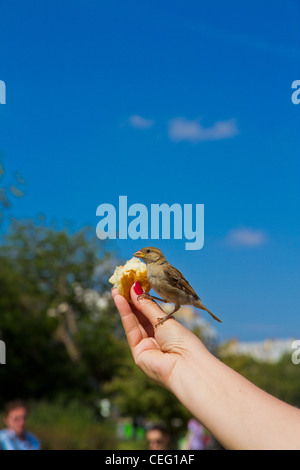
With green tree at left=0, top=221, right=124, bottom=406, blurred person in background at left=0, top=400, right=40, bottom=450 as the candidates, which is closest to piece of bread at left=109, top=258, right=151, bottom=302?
blurred person in background at left=0, top=400, right=40, bottom=450

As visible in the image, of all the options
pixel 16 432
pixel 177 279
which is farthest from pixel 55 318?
pixel 177 279

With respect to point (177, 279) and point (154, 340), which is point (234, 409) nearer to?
point (154, 340)

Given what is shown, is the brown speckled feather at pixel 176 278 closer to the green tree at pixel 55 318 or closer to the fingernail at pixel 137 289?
the fingernail at pixel 137 289

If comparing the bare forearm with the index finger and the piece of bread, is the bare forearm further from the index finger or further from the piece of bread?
the piece of bread

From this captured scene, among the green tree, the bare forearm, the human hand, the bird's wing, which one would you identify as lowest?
the bare forearm

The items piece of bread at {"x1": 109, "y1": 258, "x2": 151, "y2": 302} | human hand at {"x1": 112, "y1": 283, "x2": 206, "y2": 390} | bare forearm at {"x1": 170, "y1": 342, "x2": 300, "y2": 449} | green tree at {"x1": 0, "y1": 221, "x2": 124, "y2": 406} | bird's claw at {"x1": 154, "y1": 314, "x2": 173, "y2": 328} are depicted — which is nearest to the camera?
bare forearm at {"x1": 170, "y1": 342, "x2": 300, "y2": 449}

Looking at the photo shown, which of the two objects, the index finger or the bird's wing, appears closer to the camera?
the index finger
